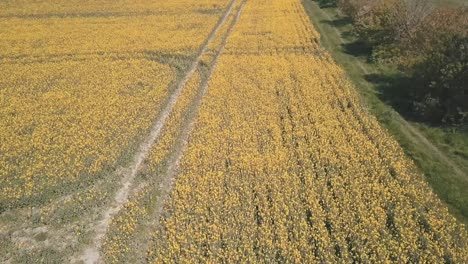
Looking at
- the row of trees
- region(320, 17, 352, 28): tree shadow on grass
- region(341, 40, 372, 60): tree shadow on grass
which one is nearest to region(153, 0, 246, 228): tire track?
region(341, 40, 372, 60): tree shadow on grass

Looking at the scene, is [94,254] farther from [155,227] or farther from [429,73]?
[429,73]

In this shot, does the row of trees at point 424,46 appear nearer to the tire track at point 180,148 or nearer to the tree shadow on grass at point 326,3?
the tree shadow on grass at point 326,3

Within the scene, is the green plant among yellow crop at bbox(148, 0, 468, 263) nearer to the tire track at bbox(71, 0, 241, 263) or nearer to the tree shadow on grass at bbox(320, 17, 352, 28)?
the tire track at bbox(71, 0, 241, 263)

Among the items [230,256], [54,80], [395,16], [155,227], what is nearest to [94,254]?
[155,227]

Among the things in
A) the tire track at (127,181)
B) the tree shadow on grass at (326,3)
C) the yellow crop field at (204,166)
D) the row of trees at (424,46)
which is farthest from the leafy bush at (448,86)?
the tree shadow on grass at (326,3)

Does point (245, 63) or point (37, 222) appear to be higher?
point (245, 63)

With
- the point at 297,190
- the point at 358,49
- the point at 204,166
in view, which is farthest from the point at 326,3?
the point at 297,190

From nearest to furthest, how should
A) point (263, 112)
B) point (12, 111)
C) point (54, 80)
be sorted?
point (263, 112), point (12, 111), point (54, 80)
